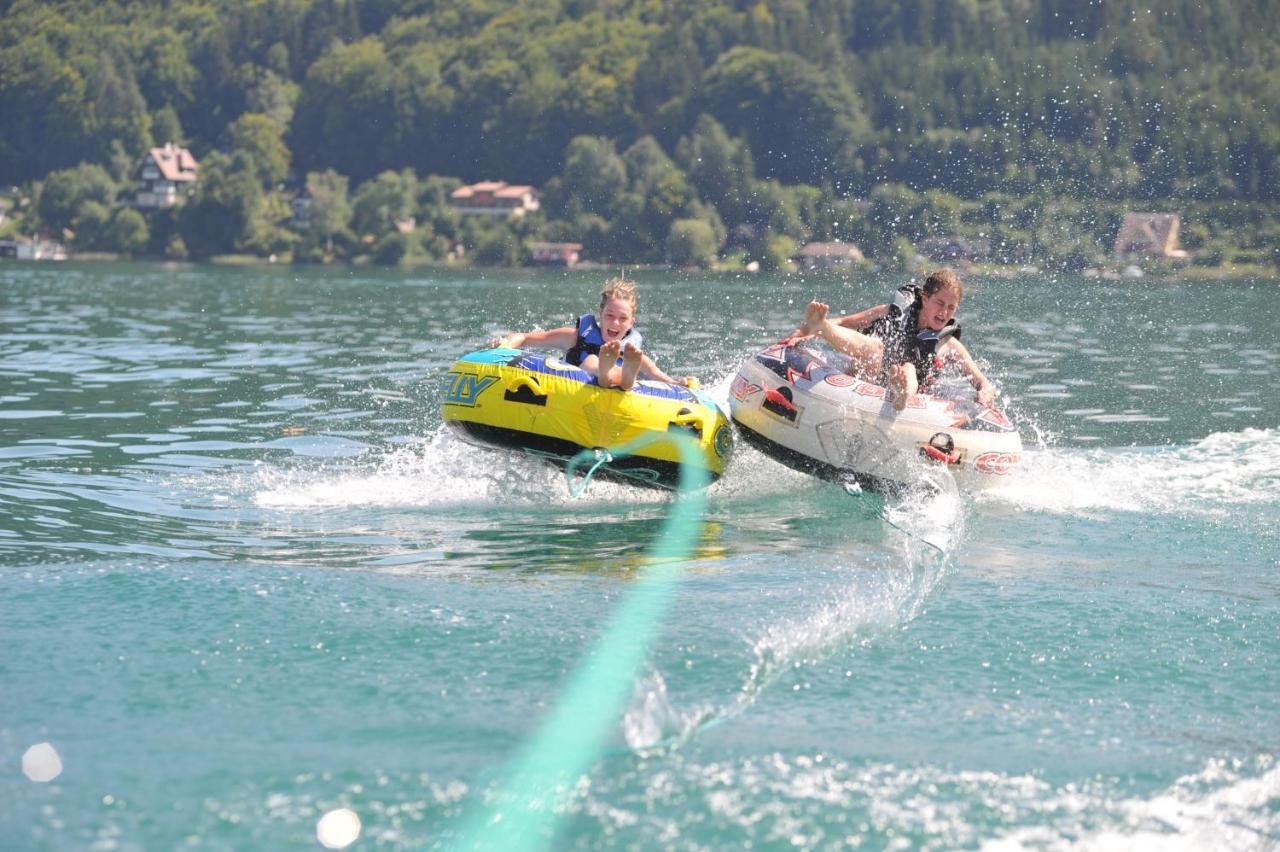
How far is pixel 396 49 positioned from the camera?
141m

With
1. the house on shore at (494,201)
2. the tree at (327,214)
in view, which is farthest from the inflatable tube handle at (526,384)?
the house on shore at (494,201)

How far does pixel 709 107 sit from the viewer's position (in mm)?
111812

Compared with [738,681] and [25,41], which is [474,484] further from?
[25,41]

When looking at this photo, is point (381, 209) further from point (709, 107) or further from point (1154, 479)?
point (1154, 479)

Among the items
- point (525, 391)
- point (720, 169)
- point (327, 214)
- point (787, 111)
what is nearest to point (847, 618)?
point (525, 391)

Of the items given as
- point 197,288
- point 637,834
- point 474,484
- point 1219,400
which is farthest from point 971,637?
point 197,288

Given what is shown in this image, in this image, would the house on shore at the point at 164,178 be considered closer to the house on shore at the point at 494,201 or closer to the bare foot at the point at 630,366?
the house on shore at the point at 494,201

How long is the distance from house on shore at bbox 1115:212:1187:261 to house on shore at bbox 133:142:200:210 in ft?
206

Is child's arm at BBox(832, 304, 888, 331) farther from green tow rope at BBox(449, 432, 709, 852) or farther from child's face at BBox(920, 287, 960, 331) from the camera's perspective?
green tow rope at BBox(449, 432, 709, 852)

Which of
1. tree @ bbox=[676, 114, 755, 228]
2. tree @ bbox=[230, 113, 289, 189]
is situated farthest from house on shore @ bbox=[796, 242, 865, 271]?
tree @ bbox=[230, 113, 289, 189]

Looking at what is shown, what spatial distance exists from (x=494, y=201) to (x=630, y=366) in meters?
98.1

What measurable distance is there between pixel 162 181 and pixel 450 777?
119m

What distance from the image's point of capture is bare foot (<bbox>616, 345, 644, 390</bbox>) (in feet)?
31.0

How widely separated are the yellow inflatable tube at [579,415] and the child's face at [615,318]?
0.36 m
